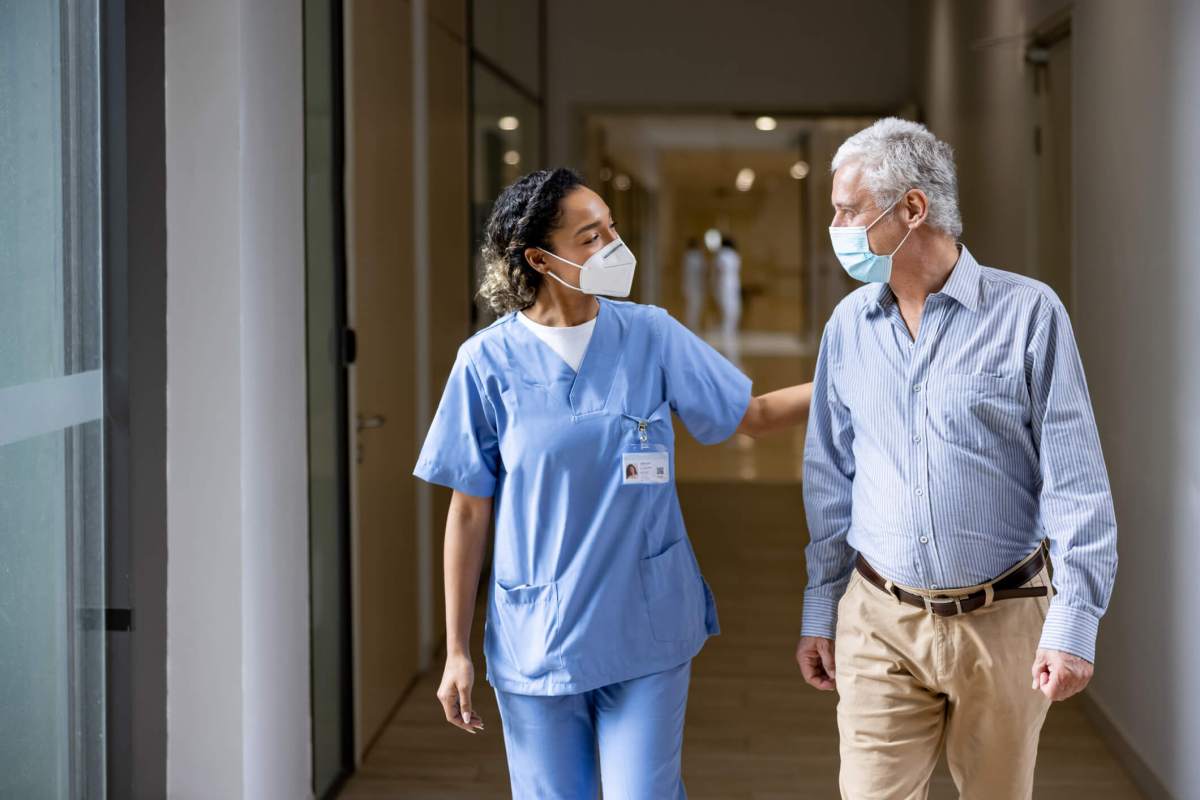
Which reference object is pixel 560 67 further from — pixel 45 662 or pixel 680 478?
pixel 45 662

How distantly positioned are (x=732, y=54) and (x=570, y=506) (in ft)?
17.6

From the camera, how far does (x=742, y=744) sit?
361 cm

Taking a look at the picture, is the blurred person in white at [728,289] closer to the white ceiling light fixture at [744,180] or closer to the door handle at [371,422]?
the white ceiling light fixture at [744,180]

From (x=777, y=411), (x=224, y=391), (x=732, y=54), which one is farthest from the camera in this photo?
(x=732, y=54)

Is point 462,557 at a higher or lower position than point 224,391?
lower

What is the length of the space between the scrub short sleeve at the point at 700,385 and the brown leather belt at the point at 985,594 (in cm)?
38

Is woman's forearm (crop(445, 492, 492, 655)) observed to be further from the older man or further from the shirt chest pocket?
the shirt chest pocket

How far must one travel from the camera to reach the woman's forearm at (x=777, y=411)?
7.00 ft

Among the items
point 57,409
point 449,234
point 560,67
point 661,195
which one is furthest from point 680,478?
point 661,195

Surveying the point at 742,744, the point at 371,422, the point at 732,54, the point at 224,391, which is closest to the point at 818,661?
the point at 224,391

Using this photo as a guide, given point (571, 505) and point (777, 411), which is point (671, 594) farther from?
point (777, 411)

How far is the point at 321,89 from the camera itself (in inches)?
127

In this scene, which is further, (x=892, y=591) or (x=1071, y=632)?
(x=892, y=591)

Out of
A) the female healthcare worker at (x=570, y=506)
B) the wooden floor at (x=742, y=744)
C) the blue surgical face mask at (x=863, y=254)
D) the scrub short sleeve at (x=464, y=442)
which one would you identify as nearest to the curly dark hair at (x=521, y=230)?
the female healthcare worker at (x=570, y=506)
